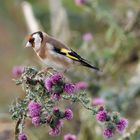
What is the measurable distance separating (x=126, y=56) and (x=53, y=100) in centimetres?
422

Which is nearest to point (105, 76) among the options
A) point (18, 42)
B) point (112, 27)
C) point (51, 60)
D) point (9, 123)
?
point (112, 27)

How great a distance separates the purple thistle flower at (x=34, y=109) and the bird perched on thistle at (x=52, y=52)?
0.67m

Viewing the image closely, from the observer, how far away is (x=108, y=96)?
247 inches

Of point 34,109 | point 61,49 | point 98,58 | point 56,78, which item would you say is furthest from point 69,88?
point 98,58

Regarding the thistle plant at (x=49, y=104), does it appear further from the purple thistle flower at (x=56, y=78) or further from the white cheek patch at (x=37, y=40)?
the white cheek patch at (x=37, y=40)

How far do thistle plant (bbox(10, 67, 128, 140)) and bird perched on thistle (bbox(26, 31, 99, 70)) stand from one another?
1.41 ft

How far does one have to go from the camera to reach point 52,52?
4090 millimetres

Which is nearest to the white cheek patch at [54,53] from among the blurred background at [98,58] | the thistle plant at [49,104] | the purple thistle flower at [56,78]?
the thistle plant at [49,104]

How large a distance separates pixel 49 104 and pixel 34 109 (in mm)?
132

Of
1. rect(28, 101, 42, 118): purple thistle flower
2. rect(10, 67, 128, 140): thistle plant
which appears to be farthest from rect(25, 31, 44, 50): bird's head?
rect(28, 101, 42, 118): purple thistle flower

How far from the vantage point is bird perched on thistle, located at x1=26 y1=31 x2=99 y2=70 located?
13.3 feet

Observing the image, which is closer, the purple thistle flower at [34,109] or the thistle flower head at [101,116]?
the purple thistle flower at [34,109]

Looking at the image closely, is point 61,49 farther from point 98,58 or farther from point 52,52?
point 98,58

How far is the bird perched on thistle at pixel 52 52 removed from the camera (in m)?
4.06
